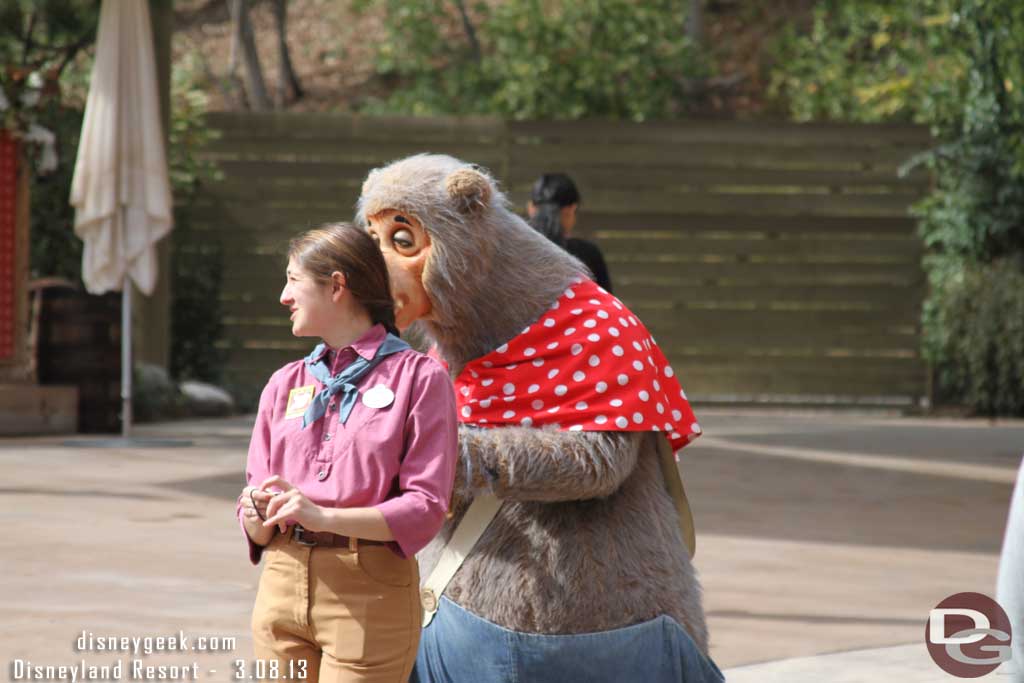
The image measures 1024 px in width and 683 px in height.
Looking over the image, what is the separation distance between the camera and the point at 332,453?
1911 mm

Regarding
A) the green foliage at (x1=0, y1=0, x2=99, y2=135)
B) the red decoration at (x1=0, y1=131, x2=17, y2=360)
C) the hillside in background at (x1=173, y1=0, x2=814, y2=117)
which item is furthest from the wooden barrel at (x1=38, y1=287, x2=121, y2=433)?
the hillside in background at (x1=173, y1=0, x2=814, y2=117)

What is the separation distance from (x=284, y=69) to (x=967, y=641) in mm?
17888

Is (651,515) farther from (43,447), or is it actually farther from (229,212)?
(229,212)

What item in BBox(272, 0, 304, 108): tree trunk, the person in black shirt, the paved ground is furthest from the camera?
BBox(272, 0, 304, 108): tree trunk

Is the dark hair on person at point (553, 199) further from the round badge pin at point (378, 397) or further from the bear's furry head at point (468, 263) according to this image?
the round badge pin at point (378, 397)

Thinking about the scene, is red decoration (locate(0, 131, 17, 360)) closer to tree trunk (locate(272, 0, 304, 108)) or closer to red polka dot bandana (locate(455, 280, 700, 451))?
red polka dot bandana (locate(455, 280, 700, 451))

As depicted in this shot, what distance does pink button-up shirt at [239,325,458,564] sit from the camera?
6.15 ft

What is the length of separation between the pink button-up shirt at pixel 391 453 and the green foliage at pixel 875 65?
797 cm

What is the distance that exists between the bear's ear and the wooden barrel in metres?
6.77

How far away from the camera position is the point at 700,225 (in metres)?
11.6

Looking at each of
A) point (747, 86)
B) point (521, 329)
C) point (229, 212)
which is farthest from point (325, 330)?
point (747, 86)

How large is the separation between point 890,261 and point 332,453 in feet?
33.3

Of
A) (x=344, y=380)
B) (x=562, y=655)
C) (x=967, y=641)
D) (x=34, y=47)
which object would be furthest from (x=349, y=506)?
(x=34, y=47)

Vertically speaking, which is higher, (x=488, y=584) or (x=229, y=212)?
(x=488, y=584)
